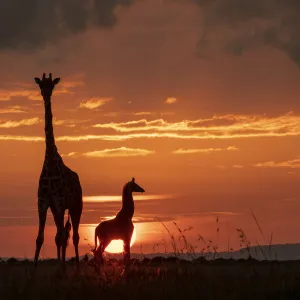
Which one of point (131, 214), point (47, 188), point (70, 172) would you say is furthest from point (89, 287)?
point (131, 214)

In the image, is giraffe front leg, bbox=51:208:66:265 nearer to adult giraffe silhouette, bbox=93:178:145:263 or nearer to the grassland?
adult giraffe silhouette, bbox=93:178:145:263

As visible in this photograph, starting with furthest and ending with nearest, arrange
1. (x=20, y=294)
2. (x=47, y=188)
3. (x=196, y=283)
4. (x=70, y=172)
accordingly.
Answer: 1. (x=70, y=172)
2. (x=47, y=188)
3. (x=196, y=283)
4. (x=20, y=294)

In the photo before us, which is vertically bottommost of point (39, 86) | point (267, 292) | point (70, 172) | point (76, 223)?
point (267, 292)

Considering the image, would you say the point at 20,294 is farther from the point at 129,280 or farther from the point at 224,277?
the point at 224,277

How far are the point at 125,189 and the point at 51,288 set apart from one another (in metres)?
10.2

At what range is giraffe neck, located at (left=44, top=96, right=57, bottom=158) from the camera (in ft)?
57.2

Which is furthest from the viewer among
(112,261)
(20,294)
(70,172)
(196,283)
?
(70,172)

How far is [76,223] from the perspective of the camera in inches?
750

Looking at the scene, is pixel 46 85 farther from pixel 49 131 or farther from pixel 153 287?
pixel 153 287

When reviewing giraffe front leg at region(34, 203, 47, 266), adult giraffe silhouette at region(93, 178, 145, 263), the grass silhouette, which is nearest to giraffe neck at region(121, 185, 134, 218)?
adult giraffe silhouette at region(93, 178, 145, 263)

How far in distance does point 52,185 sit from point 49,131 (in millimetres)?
1566

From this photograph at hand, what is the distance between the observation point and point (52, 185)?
16875 mm

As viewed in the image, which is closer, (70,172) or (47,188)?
(47,188)

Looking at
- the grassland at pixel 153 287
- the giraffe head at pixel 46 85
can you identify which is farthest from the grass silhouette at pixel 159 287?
the giraffe head at pixel 46 85
